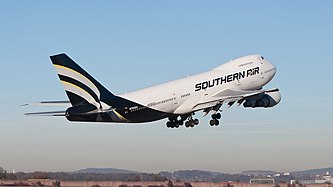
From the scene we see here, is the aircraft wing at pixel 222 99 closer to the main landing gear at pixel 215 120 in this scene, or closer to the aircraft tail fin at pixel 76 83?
the main landing gear at pixel 215 120

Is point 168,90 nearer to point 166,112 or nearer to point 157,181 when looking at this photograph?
point 166,112

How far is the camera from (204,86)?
8388cm

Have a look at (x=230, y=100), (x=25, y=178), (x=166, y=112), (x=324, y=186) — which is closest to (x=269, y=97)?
(x=230, y=100)

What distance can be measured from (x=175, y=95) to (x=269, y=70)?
13.6 m

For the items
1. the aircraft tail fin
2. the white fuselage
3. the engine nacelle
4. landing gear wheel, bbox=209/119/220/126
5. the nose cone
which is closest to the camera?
the aircraft tail fin

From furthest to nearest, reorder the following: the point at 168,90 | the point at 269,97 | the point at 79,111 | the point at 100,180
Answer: the point at 100,180 < the point at 269,97 < the point at 168,90 < the point at 79,111

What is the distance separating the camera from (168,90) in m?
81.7

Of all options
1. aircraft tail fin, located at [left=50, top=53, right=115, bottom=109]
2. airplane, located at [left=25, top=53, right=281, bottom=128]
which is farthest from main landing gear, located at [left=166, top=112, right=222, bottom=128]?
aircraft tail fin, located at [left=50, top=53, right=115, bottom=109]

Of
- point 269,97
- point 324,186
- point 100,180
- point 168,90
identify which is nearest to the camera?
point 168,90

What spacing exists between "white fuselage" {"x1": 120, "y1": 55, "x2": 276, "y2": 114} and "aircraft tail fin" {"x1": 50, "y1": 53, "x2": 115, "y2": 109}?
3.98 m

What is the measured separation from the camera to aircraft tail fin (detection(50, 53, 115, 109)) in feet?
250

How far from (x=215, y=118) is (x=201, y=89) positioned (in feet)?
13.0

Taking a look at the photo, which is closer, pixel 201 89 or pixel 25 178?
pixel 201 89

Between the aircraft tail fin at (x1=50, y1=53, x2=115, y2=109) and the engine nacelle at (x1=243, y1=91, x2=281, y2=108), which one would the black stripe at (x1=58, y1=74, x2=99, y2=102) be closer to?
the aircraft tail fin at (x1=50, y1=53, x2=115, y2=109)
